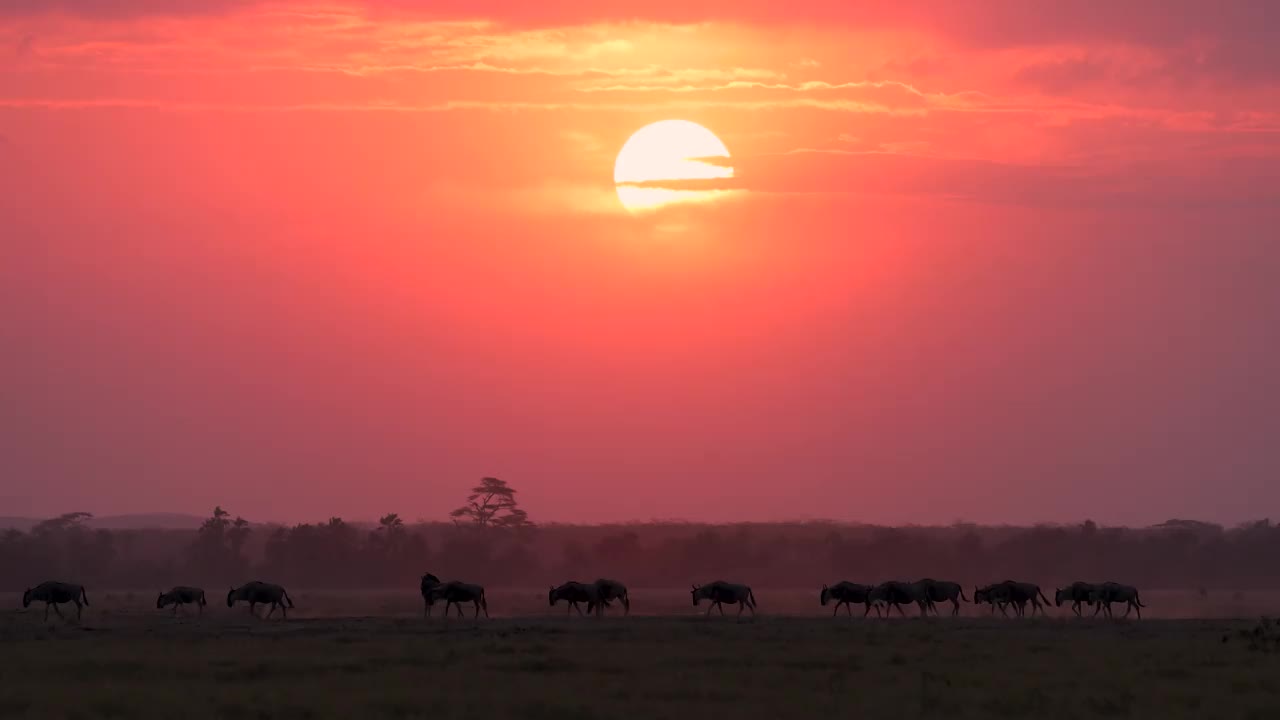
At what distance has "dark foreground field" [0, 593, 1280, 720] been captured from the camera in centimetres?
3475

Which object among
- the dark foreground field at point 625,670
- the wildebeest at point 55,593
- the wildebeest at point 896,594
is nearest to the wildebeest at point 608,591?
the wildebeest at point 896,594

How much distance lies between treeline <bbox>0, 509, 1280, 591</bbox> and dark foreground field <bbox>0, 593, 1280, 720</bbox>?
261 feet

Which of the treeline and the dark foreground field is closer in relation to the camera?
the dark foreground field

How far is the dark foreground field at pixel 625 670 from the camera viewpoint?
34.8 metres

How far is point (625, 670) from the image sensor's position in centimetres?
4184

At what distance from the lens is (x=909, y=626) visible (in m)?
58.8

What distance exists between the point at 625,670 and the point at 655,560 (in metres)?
119

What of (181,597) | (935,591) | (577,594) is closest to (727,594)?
(577,594)

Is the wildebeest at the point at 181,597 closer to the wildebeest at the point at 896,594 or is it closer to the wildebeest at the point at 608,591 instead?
the wildebeest at the point at 608,591

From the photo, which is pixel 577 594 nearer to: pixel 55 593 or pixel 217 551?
pixel 55 593

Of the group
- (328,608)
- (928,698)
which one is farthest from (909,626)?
(328,608)

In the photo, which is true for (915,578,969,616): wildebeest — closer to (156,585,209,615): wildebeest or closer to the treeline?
(156,585,209,615): wildebeest

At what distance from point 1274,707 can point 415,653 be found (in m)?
21.0

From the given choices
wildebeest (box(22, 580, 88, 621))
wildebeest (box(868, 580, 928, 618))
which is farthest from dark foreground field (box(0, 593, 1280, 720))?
wildebeest (box(868, 580, 928, 618))
